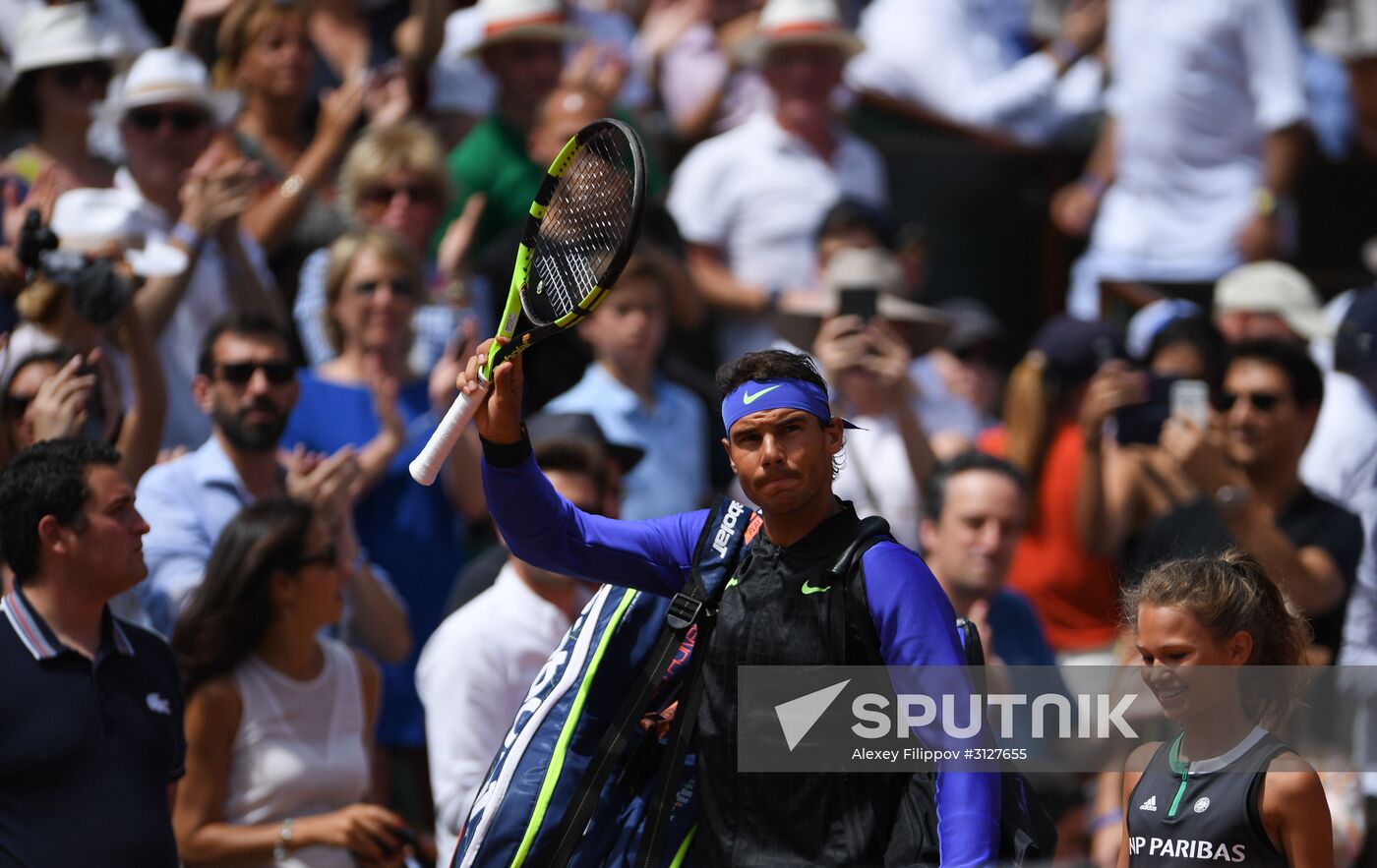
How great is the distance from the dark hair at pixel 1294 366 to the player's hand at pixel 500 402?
11.4 ft

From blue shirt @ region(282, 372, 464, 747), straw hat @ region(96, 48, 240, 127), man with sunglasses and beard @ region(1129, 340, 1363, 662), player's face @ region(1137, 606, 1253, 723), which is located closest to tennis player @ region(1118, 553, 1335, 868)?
player's face @ region(1137, 606, 1253, 723)

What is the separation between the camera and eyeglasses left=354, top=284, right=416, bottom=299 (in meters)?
6.77

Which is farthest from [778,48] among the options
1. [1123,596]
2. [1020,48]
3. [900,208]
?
[1123,596]

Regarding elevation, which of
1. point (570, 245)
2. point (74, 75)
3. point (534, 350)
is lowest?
point (534, 350)

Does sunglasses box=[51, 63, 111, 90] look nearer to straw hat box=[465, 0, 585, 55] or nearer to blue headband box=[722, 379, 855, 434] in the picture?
straw hat box=[465, 0, 585, 55]

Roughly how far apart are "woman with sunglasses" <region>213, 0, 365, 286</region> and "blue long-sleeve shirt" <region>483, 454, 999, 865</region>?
3.93 m

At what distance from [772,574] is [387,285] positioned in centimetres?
310

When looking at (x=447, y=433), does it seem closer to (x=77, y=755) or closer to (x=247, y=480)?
(x=77, y=755)

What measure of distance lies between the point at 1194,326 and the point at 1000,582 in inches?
78.9

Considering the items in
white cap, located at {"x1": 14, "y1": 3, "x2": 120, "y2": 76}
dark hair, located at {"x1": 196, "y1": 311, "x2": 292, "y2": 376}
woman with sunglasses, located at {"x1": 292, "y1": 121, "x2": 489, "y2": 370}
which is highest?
white cap, located at {"x1": 14, "y1": 3, "x2": 120, "y2": 76}

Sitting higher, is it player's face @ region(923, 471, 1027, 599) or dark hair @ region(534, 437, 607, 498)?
dark hair @ region(534, 437, 607, 498)

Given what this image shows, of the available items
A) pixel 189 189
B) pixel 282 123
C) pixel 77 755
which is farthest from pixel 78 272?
pixel 282 123

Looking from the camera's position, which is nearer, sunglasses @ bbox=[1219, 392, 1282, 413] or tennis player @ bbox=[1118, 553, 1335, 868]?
tennis player @ bbox=[1118, 553, 1335, 868]

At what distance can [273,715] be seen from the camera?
17.2ft
